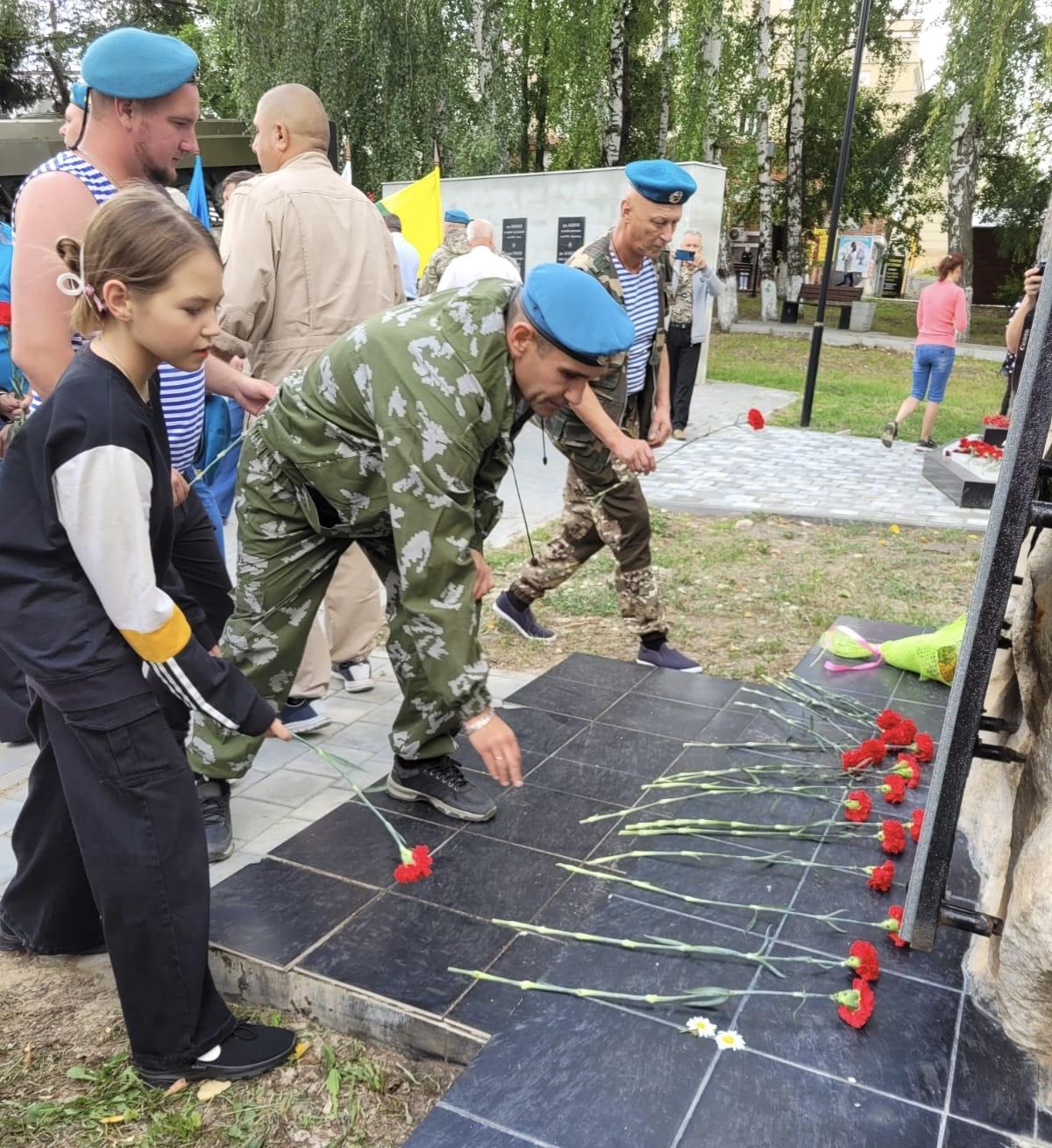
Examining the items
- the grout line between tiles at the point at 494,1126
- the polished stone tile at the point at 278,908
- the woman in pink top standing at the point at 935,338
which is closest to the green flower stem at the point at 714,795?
the polished stone tile at the point at 278,908

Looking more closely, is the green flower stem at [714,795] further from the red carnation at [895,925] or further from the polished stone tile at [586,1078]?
the polished stone tile at [586,1078]

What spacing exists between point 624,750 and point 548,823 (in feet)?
1.81

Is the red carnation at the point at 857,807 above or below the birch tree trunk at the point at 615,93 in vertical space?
below

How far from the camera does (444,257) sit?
852cm

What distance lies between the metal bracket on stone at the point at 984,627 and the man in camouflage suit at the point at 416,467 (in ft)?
2.77

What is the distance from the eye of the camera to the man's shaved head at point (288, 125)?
3592 millimetres

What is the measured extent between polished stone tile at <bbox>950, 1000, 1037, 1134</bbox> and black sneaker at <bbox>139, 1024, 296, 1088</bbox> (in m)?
1.33

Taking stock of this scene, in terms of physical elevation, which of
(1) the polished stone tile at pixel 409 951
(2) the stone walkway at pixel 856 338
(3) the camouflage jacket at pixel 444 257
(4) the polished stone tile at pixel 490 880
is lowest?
(2) the stone walkway at pixel 856 338

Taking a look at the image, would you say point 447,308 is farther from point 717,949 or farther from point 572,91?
point 572,91

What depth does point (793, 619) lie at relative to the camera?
529cm

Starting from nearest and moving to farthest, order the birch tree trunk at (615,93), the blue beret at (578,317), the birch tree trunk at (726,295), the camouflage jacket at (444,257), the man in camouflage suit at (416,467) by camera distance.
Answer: the blue beret at (578,317) → the man in camouflage suit at (416,467) → the camouflage jacket at (444,257) → the birch tree trunk at (615,93) → the birch tree trunk at (726,295)

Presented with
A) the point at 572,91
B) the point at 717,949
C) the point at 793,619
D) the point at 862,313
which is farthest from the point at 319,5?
the point at 717,949

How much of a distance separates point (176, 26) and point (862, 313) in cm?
1918

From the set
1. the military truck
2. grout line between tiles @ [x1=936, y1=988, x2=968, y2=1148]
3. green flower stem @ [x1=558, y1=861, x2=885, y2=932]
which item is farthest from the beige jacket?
the military truck
